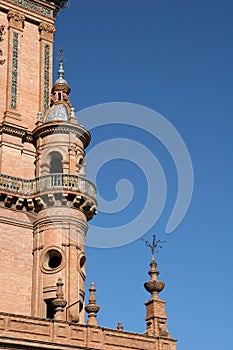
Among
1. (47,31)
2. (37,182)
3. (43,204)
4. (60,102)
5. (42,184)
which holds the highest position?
(47,31)

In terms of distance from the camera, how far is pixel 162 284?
31.2 metres

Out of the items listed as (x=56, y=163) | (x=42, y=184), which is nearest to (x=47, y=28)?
(x=56, y=163)

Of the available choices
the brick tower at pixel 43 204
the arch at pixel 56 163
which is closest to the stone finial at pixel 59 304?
the brick tower at pixel 43 204

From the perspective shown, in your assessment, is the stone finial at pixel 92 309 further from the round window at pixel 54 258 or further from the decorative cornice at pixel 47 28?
the decorative cornice at pixel 47 28

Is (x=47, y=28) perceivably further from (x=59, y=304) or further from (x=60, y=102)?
(x=59, y=304)

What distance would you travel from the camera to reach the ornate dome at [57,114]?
35.7 meters

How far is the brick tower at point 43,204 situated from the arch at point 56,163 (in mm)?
50

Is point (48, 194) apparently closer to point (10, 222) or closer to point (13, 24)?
point (10, 222)

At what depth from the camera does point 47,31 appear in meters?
39.2

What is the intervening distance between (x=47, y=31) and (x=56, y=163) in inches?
294

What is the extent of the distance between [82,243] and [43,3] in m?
13.7

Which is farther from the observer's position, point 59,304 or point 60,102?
point 60,102

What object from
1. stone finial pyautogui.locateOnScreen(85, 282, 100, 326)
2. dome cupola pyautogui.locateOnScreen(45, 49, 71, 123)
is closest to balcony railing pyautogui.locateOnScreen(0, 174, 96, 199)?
dome cupola pyautogui.locateOnScreen(45, 49, 71, 123)

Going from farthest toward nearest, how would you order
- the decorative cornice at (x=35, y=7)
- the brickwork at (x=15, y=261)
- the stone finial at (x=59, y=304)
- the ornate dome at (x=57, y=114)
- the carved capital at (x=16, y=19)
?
the decorative cornice at (x=35, y=7) < the carved capital at (x=16, y=19) < the ornate dome at (x=57, y=114) < the brickwork at (x=15, y=261) < the stone finial at (x=59, y=304)
